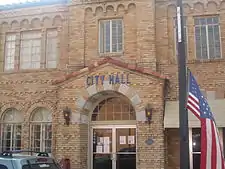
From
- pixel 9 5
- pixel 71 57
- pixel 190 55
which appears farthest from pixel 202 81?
pixel 9 5

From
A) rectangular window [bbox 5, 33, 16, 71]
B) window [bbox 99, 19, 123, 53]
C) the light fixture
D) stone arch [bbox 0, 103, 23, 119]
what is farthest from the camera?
rectangular window [bbox 5, 33, 16, 71]

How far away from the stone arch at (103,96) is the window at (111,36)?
2035 mm

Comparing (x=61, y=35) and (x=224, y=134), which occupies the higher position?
(x=61, y=35)

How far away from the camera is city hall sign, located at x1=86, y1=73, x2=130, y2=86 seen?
14477 millimetres

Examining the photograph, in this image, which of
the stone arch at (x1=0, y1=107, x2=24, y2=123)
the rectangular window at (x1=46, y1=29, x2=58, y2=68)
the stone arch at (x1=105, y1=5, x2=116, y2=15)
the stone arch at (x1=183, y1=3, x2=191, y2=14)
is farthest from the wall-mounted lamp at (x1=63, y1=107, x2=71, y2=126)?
the stone arch at (x1=183, y1=3, x2=191, y2=14)

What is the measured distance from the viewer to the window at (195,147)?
1427 cm

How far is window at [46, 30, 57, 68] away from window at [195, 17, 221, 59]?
6.31 m

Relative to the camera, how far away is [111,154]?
15148 mm

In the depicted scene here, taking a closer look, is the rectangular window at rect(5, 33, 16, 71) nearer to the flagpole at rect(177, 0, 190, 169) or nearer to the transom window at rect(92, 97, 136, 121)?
the transom window at rect(92, 97, 136, 121)

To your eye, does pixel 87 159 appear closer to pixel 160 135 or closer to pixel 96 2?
pixel 160 135

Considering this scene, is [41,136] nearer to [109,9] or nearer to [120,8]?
[109,9]

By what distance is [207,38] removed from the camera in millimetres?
15359

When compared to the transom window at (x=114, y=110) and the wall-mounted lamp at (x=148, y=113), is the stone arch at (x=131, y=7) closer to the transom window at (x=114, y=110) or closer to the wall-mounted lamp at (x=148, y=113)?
the transom window at (x=114, y=110)

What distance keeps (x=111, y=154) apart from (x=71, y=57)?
14.6ft
